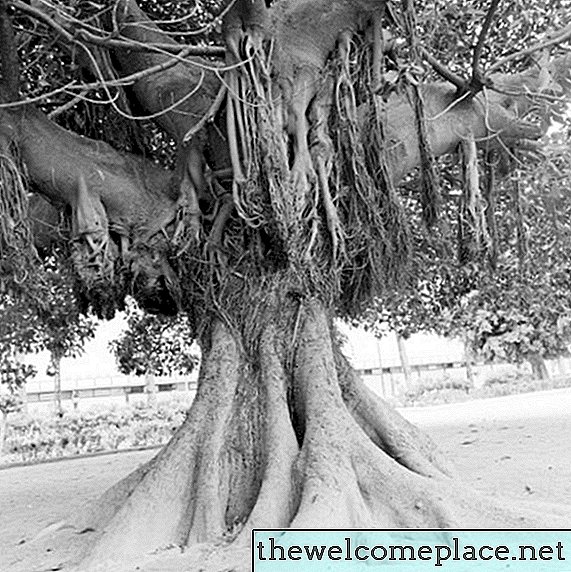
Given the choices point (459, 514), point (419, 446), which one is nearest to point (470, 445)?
point (419, 446)

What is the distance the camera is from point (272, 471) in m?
3.42

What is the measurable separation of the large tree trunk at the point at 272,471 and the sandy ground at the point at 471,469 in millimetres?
600

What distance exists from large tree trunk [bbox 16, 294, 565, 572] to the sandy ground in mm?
600

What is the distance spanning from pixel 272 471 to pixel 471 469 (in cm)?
215

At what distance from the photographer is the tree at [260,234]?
338 centimetres

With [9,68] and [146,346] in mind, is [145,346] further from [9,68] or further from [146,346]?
[9,68]

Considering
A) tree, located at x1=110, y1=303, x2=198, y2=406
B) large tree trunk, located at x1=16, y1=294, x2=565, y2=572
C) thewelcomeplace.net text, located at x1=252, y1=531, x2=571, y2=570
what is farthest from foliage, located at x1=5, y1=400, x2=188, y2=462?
thewelcomeplace.net text, located at x1=252, y1=531, x2=571, y2=570

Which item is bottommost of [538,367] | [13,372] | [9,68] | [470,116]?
[538,367]

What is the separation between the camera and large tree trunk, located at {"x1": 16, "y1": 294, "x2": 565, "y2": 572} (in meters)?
3.09

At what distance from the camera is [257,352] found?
402cm

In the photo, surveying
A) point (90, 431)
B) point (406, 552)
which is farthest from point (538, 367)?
point (406, 552)

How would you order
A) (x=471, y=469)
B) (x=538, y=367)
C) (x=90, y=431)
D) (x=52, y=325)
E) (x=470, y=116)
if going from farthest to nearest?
1. (x=538, y=367)
2. (x=90, y=431)
3. (x=52, y=325)
4. (x=471, y=469)
5. (x=470, y=116)

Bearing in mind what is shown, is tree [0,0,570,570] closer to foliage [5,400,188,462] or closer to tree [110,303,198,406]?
tree [110,303,198,406]

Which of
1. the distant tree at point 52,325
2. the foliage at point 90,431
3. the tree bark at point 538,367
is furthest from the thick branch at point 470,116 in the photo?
the tree bark at point 538,367
